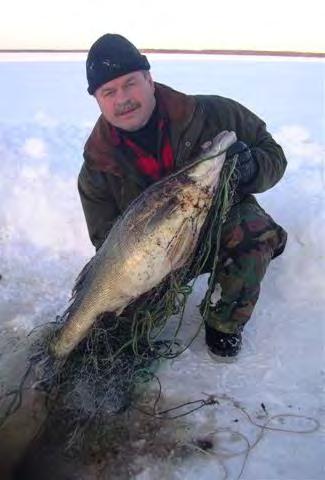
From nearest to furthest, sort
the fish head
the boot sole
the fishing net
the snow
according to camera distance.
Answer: the fish head
the snow
the fishing net
the boot sole

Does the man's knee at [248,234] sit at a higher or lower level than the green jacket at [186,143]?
lower

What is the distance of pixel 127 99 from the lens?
103 inches

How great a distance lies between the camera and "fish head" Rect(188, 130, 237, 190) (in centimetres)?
221

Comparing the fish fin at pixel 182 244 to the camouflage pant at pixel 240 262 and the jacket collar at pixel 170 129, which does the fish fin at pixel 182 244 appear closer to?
the camouflage pant at pixel 240 262

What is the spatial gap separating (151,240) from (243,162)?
519 mm

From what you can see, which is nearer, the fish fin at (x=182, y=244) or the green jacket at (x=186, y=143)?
the fish fin at (x=182, y=244)

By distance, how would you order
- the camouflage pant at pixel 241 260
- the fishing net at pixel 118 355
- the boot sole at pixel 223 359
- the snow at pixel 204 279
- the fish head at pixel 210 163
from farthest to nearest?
the boot sole at pixel 223 359 < the camouflage pant at pixel 241 260 < the fishing net at pixel 118 355 < the snow at pixel 204 279 < the fish head at pixel 210 163

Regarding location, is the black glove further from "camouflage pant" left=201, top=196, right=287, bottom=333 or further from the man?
"camouflage pant" left=201, top=196, right=287, bottom=333

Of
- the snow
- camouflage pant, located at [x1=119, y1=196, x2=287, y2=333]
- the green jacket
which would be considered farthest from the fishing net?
the green jacket

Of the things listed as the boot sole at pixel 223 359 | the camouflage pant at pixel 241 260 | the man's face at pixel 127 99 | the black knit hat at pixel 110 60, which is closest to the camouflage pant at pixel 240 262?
the camouflage pant at pixel 241 260

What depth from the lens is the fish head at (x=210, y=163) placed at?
2.21 meters

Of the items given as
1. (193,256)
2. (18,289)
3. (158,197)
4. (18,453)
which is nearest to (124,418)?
(18,453)

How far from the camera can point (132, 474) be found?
224cm

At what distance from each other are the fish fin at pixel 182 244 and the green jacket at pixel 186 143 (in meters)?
0.43
